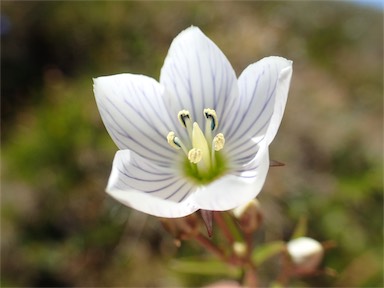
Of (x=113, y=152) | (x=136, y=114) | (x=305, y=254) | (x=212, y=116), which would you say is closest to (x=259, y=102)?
(x=212, y=116)

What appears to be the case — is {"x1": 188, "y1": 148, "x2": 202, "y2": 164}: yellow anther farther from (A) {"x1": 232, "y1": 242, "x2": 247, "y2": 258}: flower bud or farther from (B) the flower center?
(A) {"x1": 232, "y1": 242, "x2": 247, "y2": 258}: flower bud

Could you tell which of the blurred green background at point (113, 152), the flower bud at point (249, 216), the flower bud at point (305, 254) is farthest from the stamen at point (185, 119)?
the blurred green background at point (113, 152)

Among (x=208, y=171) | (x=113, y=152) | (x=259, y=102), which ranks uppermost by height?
(x=259, y=102)

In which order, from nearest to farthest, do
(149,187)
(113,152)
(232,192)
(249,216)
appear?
(232,192) < (149,187) < (249,216) < (113,152)

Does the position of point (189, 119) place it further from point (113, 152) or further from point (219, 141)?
point (113, 152)

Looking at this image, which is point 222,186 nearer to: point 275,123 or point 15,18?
point 275,123

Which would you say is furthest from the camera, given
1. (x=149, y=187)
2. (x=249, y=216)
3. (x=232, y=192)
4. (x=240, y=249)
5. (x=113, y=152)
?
(x=113, y=152)

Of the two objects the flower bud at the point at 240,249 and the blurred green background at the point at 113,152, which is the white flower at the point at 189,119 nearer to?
the flower bud at the point at 240,249

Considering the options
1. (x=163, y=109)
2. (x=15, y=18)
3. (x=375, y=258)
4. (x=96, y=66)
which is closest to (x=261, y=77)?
(x=163, y=109)
